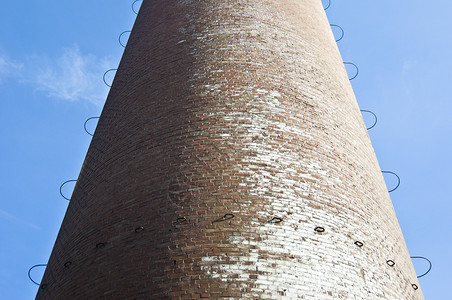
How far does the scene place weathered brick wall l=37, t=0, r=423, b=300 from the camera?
6449 millimetres

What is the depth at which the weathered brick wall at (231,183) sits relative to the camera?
6.45 m

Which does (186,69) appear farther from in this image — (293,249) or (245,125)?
(293,249)

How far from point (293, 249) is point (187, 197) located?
165 centimetres

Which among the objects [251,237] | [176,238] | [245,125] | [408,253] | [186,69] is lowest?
[408,253]

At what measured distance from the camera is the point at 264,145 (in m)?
7.74

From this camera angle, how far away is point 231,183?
7.16m

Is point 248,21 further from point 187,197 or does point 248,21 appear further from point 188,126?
point 187,197

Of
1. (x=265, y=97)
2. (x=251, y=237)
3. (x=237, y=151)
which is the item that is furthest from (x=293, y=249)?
(x=265, y=97)

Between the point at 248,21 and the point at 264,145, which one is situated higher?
the point at 248,21

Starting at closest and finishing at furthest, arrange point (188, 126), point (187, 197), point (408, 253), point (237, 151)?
point (187, 197) < point (237, 151) < point (188, 126) < point (408, 253)

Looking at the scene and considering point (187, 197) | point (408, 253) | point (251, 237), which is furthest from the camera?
point (408, 253)

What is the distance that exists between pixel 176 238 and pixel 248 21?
537cm

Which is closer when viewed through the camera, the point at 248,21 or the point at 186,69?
the point at 186,69

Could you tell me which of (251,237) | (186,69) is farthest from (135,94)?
(251,237)
